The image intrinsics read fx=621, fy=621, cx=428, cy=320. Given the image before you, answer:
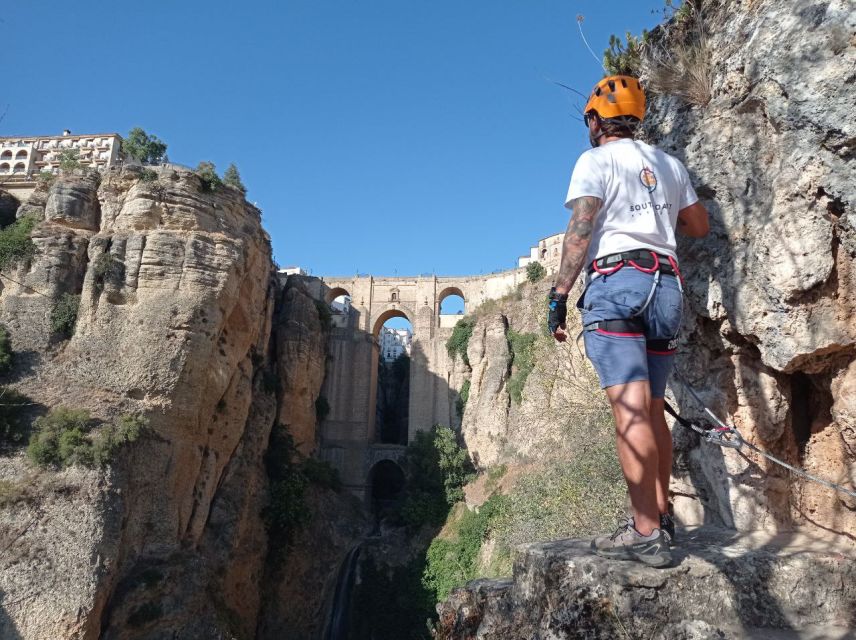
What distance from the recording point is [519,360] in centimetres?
2948

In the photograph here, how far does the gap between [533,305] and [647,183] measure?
92.2 feet

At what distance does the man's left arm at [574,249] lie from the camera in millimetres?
2785

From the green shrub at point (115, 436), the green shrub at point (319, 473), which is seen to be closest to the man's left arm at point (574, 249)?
the green shrub at point (115, 436)

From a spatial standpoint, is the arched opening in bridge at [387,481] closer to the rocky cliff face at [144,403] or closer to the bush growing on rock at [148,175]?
the rocky cliff face at [144,403]

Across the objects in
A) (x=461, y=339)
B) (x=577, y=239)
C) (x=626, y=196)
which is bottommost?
(x=577, y=239)

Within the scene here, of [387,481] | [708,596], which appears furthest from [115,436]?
[387,481]

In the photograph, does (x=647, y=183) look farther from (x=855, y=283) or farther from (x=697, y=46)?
(x=697, y=46)

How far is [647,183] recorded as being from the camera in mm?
2918

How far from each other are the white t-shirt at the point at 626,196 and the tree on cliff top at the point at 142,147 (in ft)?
122

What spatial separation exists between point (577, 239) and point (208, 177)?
19930 mm

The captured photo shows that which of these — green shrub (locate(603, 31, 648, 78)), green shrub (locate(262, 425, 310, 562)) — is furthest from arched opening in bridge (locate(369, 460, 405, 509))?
green shrub (locate(603, 31, 648, 78))

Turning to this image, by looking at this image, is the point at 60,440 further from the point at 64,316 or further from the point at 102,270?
the point at 102,270

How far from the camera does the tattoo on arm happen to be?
2783mm

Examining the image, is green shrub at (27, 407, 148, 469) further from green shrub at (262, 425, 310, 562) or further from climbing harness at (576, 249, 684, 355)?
climbing harness at (576, 249, 684, 355)
